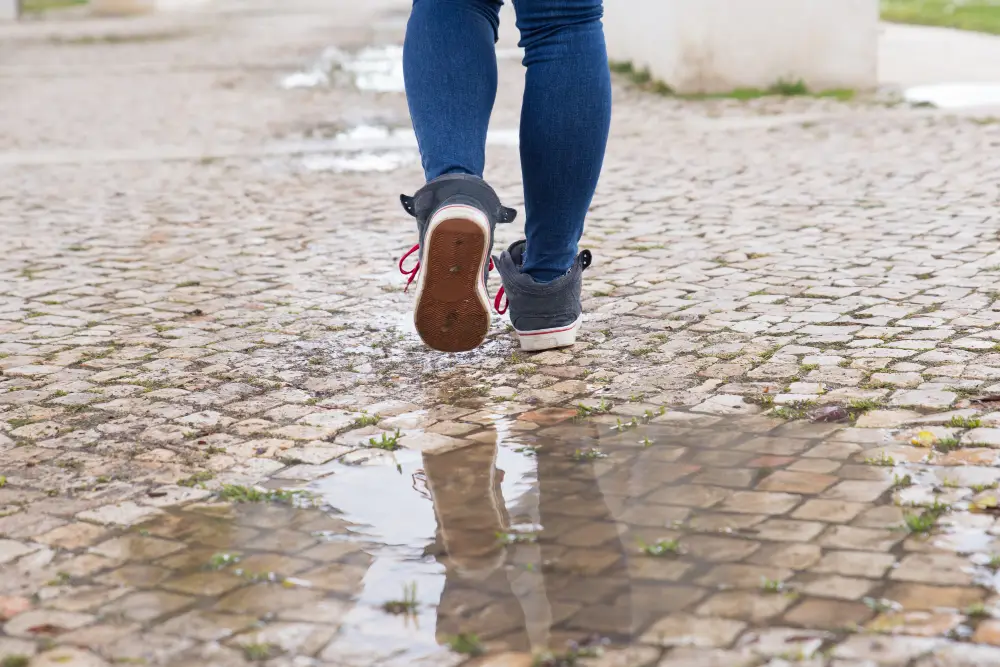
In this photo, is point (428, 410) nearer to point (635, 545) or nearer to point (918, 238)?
point (635, 545)

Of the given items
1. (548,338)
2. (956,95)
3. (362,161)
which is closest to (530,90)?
(548,338)

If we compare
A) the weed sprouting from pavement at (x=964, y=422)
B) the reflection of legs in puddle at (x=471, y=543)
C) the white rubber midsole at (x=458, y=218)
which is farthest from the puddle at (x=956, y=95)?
the reflection of legs in puddle at (x=471, y=543)

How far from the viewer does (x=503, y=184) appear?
589 cm

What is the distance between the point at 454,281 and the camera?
2764 millimetres

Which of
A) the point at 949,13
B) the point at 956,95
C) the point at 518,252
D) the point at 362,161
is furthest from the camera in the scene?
the point at 949,13

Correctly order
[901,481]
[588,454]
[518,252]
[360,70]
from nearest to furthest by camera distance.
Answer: [901,481] < [588,454] < [518,252] < [360,70]

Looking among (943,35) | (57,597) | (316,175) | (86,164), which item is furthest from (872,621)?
(943,35)

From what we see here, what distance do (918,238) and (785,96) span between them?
4415mm

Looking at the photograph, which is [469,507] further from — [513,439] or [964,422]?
[964,422]

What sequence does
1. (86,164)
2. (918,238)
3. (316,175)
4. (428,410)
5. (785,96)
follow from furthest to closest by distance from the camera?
(785,96), (86,164), (316,175), (918,238), (428,410)

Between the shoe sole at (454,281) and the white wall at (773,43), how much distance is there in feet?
20.1

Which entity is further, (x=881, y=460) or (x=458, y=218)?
(x=458, y=218)

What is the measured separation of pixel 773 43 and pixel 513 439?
6.54 meters

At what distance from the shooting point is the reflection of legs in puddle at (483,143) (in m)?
2.76
